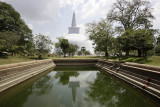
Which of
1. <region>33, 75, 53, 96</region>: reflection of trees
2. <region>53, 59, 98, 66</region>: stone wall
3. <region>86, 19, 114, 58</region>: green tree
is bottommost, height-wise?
<region>33, 75, 53, 96</region>: reflection of trees

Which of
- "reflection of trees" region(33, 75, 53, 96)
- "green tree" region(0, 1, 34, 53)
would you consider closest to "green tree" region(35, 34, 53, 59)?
"green tree" region(0, 1, 34, 53)

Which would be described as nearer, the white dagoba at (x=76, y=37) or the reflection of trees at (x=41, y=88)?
the reflection of trees at (x=41, y=88)

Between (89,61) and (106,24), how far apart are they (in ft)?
36.3

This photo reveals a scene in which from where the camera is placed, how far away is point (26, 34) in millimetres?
28234

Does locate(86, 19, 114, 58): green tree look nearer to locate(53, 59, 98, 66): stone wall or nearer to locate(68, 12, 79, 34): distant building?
locate(53, 59, 98, 66): stone wall

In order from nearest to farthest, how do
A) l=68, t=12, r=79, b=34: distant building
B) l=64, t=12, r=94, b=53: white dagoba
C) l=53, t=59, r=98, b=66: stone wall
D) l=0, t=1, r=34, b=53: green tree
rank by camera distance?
l=53, t=59, r=98, b=66: stone wall, l=0, t=1, r=34, b=53: green tree, l=64, t=12, r=94, b=53: white dagoba, l=68, t=12, r=79, b=34: distant building

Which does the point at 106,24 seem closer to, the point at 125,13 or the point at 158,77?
the point at 125,13

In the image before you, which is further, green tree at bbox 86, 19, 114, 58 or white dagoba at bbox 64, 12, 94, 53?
white dagoba at bbox 64, 12, 94, 53

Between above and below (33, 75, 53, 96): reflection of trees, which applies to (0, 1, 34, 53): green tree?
above

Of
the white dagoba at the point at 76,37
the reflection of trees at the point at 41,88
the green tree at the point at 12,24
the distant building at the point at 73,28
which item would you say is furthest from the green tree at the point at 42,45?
the distant building at the point at 73,28

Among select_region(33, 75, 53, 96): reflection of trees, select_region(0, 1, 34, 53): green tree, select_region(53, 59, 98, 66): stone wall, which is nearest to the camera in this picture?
select_region(33, 75, 53, 96): reflection of trees

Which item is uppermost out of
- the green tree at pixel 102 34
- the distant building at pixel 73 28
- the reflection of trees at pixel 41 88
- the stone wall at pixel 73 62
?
the distant building at pixel 73 28

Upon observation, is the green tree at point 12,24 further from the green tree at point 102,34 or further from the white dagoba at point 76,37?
the white dagoba at point 76,37

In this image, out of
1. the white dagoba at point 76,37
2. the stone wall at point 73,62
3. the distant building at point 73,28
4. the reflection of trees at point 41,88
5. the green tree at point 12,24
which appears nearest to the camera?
the reflection of trees at point 41,88
